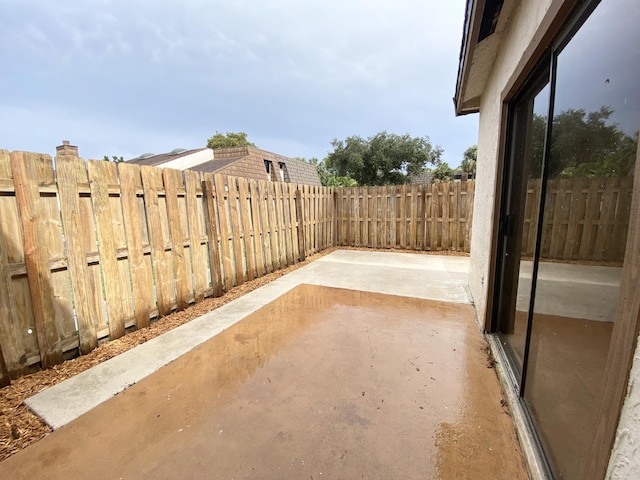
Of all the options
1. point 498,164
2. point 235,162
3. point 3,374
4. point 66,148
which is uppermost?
A: point 66,148

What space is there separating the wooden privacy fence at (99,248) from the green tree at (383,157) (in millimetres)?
16816

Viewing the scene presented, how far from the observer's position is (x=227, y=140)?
33.4 meters

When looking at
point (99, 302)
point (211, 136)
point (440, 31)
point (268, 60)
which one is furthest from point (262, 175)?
point (211, 136)

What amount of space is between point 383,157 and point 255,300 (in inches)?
703

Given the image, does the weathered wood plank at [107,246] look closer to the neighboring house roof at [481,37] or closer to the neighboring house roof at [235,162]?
the neighboring house roof at [481,37]

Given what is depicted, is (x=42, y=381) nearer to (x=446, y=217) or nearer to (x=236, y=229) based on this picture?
(x=236, y=229)

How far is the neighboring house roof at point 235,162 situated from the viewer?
599 inches

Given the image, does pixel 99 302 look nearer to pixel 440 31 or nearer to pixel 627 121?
pixel 627 121

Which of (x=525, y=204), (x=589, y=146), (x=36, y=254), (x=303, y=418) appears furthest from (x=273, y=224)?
(x=589, y=146)

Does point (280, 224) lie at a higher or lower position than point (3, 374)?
higher

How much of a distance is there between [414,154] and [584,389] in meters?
20.4

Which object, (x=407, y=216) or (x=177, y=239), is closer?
(x=177, y=239)

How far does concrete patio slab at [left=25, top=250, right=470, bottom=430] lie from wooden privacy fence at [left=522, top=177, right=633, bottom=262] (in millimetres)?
2866

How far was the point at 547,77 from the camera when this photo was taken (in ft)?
5.98
